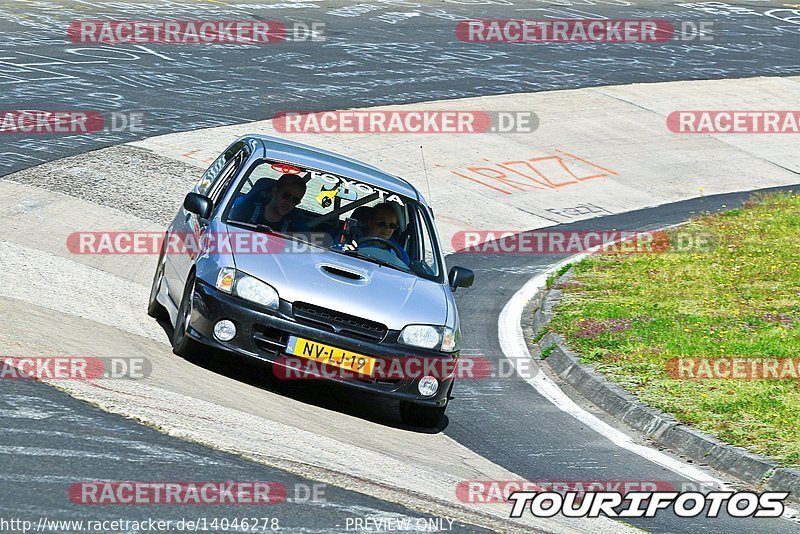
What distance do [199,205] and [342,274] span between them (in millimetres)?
1378

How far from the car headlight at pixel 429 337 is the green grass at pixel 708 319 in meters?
2.03

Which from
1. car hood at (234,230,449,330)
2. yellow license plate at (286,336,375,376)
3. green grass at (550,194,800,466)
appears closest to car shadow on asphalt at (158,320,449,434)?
yellow license plate at (286,336,375,376)

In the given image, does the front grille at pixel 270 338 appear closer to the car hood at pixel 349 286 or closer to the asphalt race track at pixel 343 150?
the car hood at pixel 349 286

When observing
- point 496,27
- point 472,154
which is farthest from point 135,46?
point 496,27

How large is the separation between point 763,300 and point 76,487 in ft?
30.1

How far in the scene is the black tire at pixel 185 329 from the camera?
8812mm

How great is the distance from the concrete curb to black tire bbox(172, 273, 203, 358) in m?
3.43

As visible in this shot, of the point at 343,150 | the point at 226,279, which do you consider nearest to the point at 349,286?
the point at 226,279

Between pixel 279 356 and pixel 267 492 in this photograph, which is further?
pixel 279 356

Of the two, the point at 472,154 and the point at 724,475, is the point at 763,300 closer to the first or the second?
the point at 724,475

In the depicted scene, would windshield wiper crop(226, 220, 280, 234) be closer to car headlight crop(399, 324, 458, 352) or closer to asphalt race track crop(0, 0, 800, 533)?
asphalt race track crop(0, 0, 800, 533)

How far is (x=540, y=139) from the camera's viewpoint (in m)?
22.3

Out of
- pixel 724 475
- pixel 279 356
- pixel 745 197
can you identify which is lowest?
pixel 745 197

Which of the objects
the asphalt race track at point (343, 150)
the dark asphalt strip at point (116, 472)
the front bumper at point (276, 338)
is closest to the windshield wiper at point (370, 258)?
the front bumper at point (276, 338)
